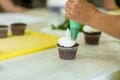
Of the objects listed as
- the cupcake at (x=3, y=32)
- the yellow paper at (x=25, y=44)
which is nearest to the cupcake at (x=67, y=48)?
the yellow paper at (x=25, y=44)

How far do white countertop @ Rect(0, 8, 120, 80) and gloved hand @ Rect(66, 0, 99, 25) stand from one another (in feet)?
0.45

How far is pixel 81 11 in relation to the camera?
2.86 feet

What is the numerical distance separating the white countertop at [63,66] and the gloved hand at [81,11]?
0.14 m

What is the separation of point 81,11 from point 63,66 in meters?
0.19

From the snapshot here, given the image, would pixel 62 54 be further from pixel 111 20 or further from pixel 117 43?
pixel 117 43

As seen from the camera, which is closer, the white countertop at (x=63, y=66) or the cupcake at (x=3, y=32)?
the white countertop at (x=63, y=66)

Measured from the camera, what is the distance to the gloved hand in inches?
33.9

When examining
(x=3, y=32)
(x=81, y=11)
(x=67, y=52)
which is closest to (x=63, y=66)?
(x=67, y=52)

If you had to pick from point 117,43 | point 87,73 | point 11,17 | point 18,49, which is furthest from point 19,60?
point 11,17

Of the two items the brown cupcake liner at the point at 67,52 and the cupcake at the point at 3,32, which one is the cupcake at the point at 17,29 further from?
the brown cupcake liner at the point at 67,52

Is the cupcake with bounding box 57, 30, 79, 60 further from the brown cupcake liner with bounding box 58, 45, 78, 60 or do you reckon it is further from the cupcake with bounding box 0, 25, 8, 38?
the cupcake with bounding box 0, 25, 8, 38

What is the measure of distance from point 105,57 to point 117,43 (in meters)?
0.21

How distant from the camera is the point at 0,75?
75 cm

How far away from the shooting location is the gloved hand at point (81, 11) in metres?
0.86
